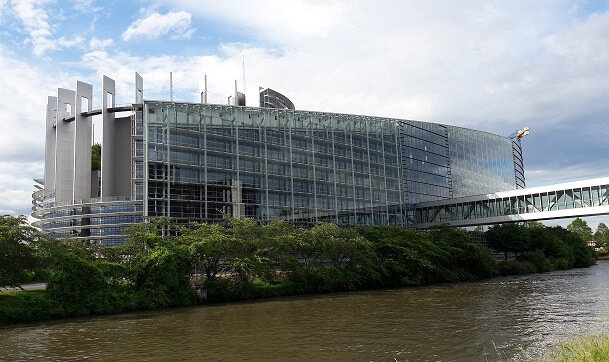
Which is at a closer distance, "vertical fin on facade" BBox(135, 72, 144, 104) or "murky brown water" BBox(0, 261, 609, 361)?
"murky brown water" BBox(0, 261, 609, 361)

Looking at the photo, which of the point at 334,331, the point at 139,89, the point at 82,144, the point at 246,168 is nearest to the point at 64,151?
the point at 82,144

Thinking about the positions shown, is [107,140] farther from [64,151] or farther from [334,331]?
[334,331]

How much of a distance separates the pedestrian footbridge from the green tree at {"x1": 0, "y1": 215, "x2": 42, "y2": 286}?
240ft

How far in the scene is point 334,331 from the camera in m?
31.6

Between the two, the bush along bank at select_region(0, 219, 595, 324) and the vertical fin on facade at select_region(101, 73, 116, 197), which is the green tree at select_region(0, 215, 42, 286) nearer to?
the bush along bank at select_region(0, 219, 595, 324)

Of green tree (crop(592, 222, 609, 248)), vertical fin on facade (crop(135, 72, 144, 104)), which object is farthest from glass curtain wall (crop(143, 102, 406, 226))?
green tree (crop(592, 222, 609, 248))

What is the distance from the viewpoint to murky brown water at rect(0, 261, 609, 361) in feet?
83.4

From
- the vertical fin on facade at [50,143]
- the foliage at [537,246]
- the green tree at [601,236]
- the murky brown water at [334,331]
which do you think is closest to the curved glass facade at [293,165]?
the foliage at [537,246]

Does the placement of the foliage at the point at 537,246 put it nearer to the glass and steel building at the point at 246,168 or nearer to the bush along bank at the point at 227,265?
the glass and steel building at the point at 246,168

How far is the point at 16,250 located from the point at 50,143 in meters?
71.7

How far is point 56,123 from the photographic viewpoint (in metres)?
101

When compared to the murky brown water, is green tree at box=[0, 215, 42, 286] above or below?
above

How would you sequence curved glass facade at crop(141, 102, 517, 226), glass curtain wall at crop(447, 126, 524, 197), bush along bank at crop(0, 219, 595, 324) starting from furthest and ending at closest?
glass curtain wall at crop(447, 126, 524, 197)
curved glass facade at crop(141, 102, 517, 226)
bush along bank at crop(0, 219, 595, 324)

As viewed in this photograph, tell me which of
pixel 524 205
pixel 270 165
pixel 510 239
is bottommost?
pixel 510 239
